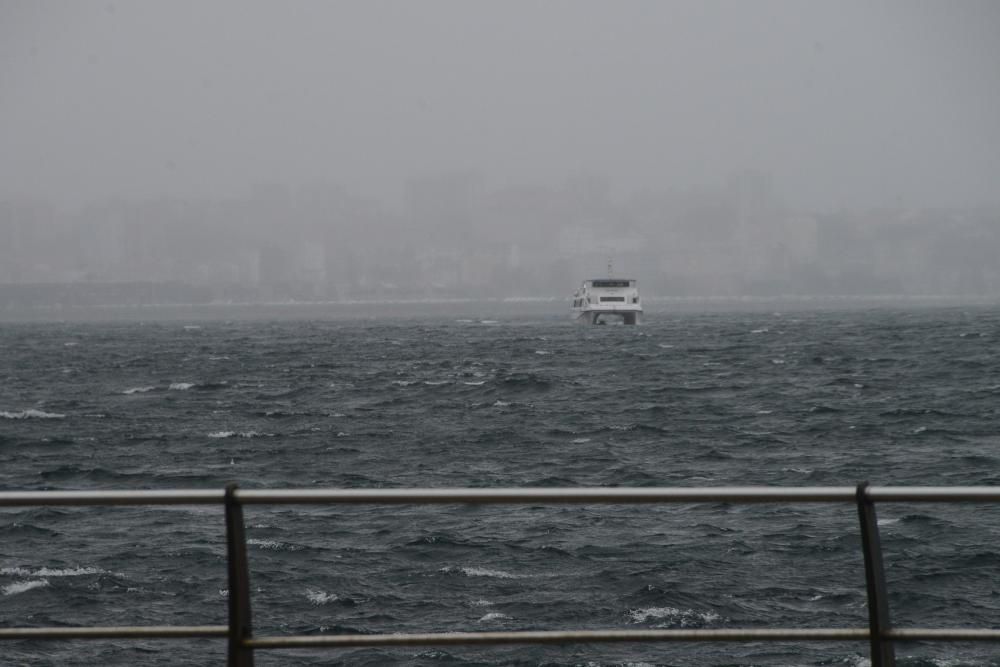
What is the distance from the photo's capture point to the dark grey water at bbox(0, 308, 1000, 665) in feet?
44.5

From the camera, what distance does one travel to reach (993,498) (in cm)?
313

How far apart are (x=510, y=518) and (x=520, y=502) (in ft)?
54.1

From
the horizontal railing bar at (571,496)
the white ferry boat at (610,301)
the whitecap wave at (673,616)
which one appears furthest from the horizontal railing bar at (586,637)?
the white ferry boat at (610,301)

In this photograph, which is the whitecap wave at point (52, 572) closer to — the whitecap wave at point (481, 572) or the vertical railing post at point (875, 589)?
the whitecap wave at point (481, 572)

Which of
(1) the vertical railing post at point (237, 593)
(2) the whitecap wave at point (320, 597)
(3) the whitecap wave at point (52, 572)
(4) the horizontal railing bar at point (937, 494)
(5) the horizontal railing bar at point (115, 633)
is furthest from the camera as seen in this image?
(3) the whitecap wave at point (52, 572)

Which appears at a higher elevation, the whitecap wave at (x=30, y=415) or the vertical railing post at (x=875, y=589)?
the vertical railing post at (x=875, y=589)

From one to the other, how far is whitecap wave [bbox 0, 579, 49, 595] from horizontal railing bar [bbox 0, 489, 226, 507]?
1286cm

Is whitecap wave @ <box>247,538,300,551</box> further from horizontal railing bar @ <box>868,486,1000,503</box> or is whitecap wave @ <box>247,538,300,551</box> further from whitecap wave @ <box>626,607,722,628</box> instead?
horizontal railing bar @ <box>868,486,1000,503</box>

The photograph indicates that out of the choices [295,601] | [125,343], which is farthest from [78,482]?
[125,343]

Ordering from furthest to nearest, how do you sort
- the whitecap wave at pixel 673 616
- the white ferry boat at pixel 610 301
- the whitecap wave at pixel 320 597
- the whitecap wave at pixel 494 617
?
the white ferry boat at pixel 610 301, the whitecap wave at pixel 320 597, the whitecap wave at pixel 494 617, the whitecap wave at pixel 673 616

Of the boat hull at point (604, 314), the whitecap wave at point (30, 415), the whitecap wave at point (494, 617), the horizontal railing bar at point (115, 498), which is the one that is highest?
the horizontal railing bar at point (115, 498)

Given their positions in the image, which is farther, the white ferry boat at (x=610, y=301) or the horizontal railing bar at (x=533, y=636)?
the white ferry boat at (x=610, y=301)

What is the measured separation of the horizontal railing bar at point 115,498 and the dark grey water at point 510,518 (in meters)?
8.92

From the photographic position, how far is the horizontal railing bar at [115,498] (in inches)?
130
